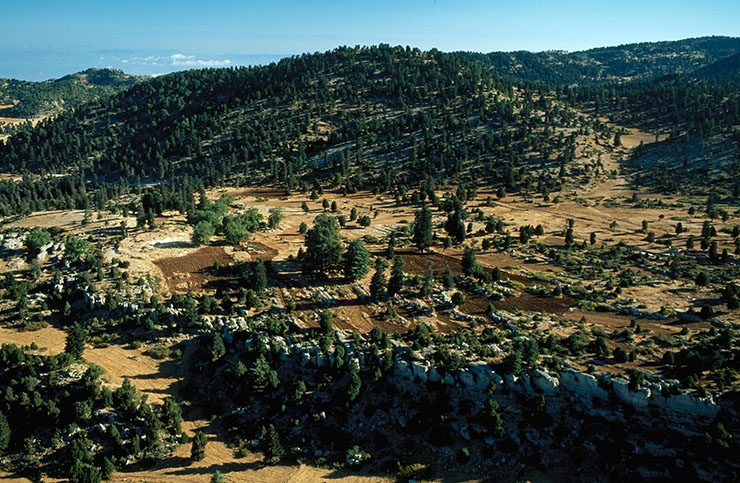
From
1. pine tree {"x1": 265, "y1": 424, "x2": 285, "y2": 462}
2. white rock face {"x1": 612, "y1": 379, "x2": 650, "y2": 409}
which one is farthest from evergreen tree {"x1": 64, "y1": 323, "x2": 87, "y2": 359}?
white rock face {"x1": 612, "y1": 379, "x2": 650, "y2": 409}

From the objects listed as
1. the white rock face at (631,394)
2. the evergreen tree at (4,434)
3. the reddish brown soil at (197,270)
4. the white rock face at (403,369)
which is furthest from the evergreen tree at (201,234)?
the white rock face at (631,394)

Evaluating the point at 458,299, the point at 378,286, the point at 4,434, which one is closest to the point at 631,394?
the point at 458,299

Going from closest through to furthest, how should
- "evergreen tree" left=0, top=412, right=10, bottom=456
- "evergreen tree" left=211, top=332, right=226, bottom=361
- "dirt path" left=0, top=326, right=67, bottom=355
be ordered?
1. "evergreen tree" left=0, top=412, right=10, bottom=456
2. "evergreen tree" left=211, top=332, right=226, bottom=361
3. "dirt path" left=0, top=326, right=67, bottom=355

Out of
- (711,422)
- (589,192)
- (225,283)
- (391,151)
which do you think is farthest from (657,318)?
(391,151)

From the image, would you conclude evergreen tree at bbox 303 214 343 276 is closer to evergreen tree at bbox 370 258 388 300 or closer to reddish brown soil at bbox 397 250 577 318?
evergreen tree at bbox 370 258 388 300

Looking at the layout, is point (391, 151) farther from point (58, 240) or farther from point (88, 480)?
point (88, 480)

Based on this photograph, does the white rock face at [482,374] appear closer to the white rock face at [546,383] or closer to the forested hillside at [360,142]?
the white rock face at [546,383]
